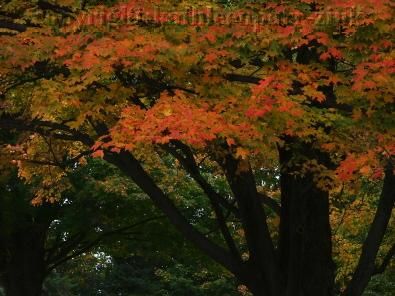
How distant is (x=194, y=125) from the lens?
6.88 meters

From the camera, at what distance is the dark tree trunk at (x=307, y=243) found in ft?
34.4

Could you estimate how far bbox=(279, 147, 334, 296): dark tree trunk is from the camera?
413 inches

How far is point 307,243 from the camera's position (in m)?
10.6

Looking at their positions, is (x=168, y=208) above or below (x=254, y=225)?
above

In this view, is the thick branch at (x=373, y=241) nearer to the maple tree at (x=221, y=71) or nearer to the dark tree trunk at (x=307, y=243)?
the dark tree trunk at (x=307, y=243)

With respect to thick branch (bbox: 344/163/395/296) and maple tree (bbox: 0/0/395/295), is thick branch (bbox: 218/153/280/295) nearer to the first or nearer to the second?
maple tree (bbox: 0/0/395/295)

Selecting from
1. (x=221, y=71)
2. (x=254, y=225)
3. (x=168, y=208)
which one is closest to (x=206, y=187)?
(x=168, y=208)

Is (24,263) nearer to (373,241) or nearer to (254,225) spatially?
(254,225)

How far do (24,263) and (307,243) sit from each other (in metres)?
11.2

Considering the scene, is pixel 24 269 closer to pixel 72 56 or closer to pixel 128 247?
pixel 128 247

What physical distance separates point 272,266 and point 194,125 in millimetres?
4713

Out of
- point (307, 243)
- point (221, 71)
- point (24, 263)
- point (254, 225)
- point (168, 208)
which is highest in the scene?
point (221, 71)

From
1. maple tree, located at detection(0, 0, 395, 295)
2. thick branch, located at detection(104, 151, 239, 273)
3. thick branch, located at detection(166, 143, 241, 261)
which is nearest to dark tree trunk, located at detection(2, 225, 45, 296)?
thick branch, located at detection(166, 143, 241, 261)

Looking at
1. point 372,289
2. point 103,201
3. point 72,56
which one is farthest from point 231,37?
point 372,289
